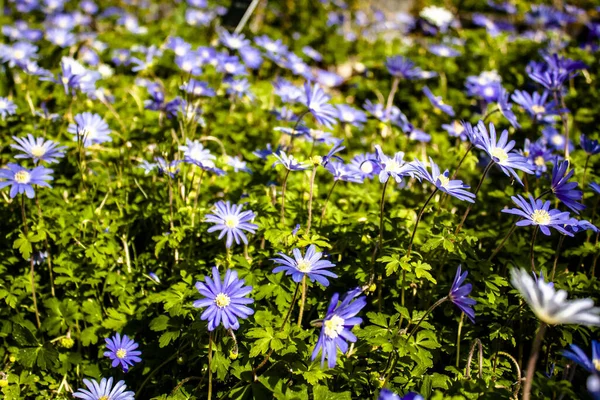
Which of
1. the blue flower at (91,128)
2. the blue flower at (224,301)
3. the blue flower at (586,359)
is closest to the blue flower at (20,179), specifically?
the blue flower at (91,128)

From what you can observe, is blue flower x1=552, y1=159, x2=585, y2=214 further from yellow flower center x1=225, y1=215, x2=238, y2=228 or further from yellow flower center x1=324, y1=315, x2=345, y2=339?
yellow flower center x1=225, y1=215, x2=238, y2=228

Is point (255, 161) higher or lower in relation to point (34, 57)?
lower

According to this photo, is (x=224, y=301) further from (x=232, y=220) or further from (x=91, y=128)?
(x=91, y=128)

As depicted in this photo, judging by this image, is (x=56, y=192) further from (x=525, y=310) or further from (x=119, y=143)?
(x=525, y=310)

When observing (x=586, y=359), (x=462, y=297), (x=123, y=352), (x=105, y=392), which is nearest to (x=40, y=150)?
(x=123, y=352)

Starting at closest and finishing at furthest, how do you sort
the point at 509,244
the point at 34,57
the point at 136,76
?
the point at 509,244 < the point at 34,57 < the point at 136,76

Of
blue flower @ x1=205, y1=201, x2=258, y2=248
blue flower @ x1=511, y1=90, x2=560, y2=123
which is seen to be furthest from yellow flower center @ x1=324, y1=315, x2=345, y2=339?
blue flower @ x1=511, y1=90, x2=560, y2=123

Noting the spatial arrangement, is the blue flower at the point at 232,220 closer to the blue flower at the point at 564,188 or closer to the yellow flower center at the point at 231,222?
the yellow flower center at the point at 231,222

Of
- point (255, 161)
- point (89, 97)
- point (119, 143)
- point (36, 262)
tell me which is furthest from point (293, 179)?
point (89, 97)
